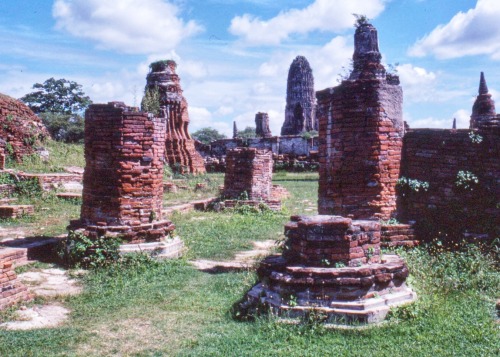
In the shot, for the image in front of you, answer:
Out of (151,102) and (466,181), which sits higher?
→ (151,102)

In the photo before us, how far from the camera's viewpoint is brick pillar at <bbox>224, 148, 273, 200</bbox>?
43.8ft

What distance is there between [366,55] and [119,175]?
14.6 ft

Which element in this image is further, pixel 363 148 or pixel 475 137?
pixel 475 137

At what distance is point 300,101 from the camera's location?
46219 mm

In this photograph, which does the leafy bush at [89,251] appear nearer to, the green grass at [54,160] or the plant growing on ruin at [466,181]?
the plant growing on ruin at [466,181]

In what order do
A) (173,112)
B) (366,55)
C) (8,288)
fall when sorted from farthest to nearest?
(173,112)
(366,55)
(8,288)

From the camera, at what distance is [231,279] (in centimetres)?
622

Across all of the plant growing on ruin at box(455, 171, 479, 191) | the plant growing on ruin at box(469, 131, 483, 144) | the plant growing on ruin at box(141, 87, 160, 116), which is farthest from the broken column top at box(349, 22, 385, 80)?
the plant growing on ruin at box(141, 87, 160, 116)

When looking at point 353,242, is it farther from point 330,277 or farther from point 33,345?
point 33,345

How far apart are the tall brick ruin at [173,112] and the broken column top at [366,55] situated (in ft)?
A: 51.7

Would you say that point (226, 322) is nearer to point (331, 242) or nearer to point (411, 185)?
point (331, 242)

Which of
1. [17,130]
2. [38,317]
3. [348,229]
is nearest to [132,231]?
[38,317]

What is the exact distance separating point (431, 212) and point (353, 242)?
267cm

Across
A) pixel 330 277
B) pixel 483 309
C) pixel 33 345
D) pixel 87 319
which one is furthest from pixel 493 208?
pixel 33 345
